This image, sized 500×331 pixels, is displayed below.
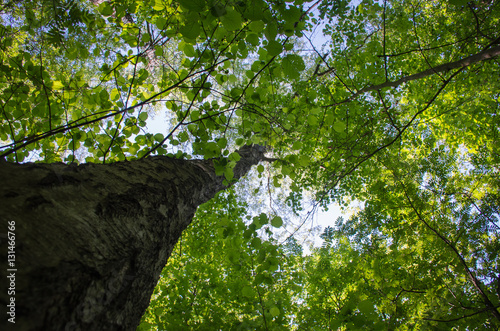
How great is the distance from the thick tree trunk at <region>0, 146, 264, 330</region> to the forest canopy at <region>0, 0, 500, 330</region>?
36cm

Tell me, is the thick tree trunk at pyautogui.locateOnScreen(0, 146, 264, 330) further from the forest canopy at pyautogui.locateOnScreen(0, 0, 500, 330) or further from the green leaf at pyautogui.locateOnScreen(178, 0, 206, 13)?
the green leaf at pyautogui.locateOnScreen(178, 0, 206, 13)

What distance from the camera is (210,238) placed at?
4812 mm

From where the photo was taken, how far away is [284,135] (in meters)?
2.88

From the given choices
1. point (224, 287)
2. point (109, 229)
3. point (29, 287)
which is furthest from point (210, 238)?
point (29, 287)

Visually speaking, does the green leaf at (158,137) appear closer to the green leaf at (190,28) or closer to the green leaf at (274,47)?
the green leaf at (190,28)

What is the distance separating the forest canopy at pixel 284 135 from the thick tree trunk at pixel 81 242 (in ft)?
1.19

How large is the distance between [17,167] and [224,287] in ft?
11.2

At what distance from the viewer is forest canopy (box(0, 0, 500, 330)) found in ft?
5.76

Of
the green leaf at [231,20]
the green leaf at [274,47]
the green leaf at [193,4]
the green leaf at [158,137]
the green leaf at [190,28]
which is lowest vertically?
the green leaf at [193,4]

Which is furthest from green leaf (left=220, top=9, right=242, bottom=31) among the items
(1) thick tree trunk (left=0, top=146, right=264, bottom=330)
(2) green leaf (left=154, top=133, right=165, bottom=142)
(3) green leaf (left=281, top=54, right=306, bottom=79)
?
(2) green leaf (left=154, top=133, right=165, bottom=142)

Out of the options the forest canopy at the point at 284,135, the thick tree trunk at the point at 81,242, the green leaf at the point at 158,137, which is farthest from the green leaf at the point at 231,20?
Answer: the green leaf at the point at 158,137

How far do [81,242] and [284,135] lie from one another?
2.44m

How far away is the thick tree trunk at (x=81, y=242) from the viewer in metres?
0.57

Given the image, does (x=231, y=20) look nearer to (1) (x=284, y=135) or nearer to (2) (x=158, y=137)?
(2) (x=158, y=137)
